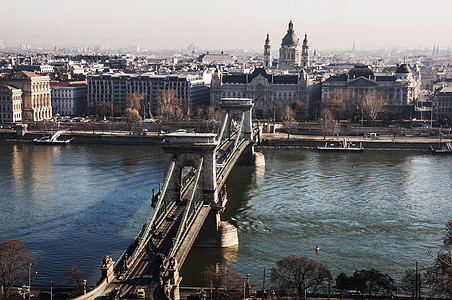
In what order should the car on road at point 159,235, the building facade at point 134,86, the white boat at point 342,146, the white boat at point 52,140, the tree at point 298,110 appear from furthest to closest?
the building facade at point 134,86, the tree at point 298,110, the white boat at point 52,140, the white boat at point 342,146, the car on road at point 159,235

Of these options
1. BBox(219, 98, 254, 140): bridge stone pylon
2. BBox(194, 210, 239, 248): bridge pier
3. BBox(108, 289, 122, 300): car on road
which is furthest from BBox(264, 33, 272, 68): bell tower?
BBox(108, 289, 122, 300): car on road

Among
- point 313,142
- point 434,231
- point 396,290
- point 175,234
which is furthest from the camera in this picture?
point 313,142

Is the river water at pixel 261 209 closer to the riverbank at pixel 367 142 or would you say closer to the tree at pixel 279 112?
the riverbank at pixel 367 142

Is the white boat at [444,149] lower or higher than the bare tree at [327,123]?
lower

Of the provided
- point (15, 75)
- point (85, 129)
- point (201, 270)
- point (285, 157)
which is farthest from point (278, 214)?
point (15, 75)

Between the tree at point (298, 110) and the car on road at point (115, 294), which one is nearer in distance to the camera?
the car on road at point (115, 294)

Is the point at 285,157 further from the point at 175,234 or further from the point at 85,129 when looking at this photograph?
the point at 175,234

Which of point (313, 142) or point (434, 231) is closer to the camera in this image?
point (434, 231)

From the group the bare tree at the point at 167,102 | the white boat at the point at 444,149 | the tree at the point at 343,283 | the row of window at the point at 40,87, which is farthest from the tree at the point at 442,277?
the row of window at the point at 40,87
